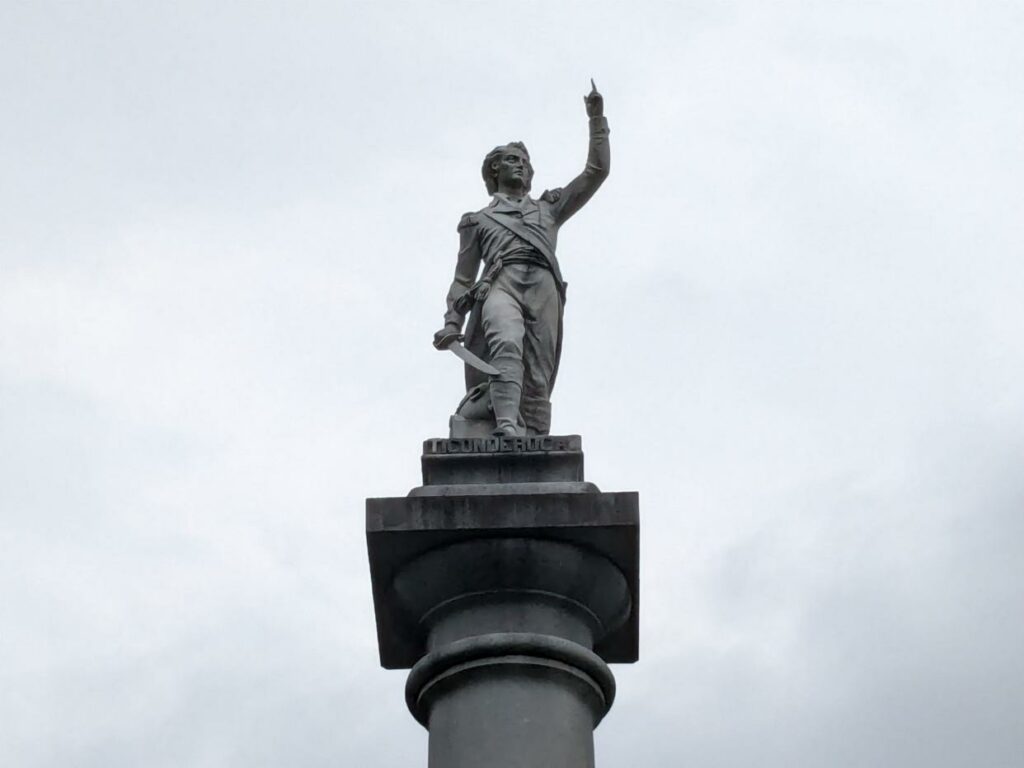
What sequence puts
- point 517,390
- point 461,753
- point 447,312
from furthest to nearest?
point 447,312 < point 517,390 < point 461,753

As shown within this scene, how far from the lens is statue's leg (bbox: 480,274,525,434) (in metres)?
13.0

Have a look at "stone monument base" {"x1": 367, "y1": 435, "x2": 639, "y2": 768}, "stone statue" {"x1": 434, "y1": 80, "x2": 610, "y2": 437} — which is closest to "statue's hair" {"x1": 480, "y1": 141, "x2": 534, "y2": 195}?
"stone statue" {"x1": 434, "y1": 80, "x2": 610, "y2": 437}

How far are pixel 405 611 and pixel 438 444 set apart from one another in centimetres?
133

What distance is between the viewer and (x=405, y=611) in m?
11.6

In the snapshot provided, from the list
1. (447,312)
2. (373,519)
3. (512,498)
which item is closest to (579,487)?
(512,498)

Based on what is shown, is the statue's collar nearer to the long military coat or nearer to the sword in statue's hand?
the long military coat

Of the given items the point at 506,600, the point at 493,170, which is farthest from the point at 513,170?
the point at 506,600

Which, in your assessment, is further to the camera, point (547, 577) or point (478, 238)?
point (478, 238)

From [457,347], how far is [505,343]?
52cm

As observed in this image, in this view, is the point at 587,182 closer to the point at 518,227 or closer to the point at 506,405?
the point at 518,227

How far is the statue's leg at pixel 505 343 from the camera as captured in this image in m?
13.0

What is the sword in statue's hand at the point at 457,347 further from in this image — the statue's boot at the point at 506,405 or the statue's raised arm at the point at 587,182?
the statue's raised arm at the point at 587,182

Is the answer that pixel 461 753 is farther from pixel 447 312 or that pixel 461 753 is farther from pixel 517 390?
pixel 447 312

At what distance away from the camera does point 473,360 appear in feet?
44.2
